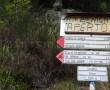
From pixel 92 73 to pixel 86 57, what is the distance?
29cm

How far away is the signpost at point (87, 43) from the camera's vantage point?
7.53m

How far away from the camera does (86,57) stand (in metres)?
7.55

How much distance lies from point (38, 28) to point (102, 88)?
275cm

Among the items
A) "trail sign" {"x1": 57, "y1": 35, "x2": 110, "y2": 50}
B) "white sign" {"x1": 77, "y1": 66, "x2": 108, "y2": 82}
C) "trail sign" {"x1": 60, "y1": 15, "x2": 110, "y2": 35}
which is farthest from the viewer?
"trail sign" {"x1": 60, "y1": 15, "x2": 110, "y2": 35}

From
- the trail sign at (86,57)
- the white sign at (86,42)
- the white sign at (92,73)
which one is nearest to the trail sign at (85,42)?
the white sign at (86,42)

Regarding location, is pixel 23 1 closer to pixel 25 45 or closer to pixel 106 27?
pixel 25 45

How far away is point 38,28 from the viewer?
11234 mm

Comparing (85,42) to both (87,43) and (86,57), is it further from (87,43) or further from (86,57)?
(86,57)

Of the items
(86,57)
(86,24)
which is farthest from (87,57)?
(86,24)

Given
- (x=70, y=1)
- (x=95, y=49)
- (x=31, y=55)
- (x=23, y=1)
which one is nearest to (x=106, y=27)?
(x=95, y=49)

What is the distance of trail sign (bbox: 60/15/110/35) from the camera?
25.4 ft

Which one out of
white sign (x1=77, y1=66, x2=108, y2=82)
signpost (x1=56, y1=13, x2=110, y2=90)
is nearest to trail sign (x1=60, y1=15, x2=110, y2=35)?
signpost (x1=56, y1=13, x2=110, y2=90)

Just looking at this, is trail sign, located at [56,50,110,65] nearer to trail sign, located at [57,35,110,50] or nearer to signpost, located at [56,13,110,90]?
signpost, located at [56,13,110,90]

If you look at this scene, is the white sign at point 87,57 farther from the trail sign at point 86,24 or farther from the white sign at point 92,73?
the trail sign at point 86,24
